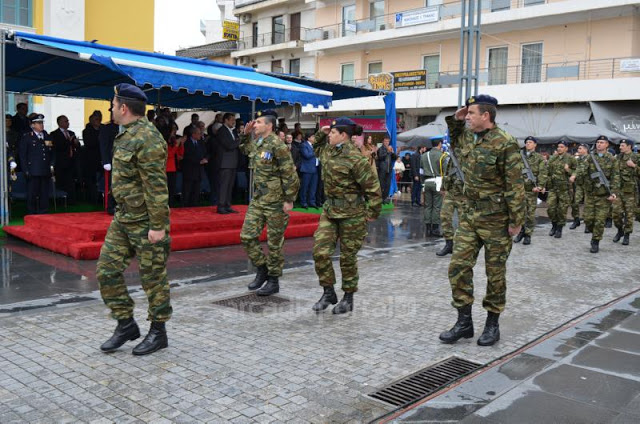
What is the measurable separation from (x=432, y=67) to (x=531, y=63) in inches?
216

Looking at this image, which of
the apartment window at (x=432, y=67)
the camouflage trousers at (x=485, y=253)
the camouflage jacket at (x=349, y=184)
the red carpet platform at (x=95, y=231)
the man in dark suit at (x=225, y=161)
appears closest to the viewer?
the camouflage trousers at (x=485, y=253)

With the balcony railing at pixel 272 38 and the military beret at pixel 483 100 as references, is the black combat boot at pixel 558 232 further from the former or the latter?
the balcony railing at pixel 272 38

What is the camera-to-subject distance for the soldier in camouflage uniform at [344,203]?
239 inches

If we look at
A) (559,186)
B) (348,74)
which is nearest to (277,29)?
(348,74)

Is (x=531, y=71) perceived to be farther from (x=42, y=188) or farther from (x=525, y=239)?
(x=42, y=188)

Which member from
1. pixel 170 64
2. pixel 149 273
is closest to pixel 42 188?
pixel 170 64

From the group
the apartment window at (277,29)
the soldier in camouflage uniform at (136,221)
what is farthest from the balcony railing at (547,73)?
the soldier in camouflage uniform at (136,221)

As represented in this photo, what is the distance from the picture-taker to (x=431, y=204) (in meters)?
12.6

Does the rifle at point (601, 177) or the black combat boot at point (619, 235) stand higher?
the rifle at point (601, 177)

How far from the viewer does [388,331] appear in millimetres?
5660

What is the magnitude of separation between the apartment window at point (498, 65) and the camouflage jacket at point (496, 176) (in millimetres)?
25503

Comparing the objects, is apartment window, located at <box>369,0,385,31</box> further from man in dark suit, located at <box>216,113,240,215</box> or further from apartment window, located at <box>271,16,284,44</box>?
man in dark suit, located at <box>216,113,240,215</box>

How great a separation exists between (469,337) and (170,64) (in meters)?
7.70

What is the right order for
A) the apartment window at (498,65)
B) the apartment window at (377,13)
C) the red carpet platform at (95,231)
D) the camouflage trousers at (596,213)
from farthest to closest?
the apartment window at (377,13), the apartment window at (498,65), the camouflage trousers at (596,213), the red carpet platform at (95,231)
